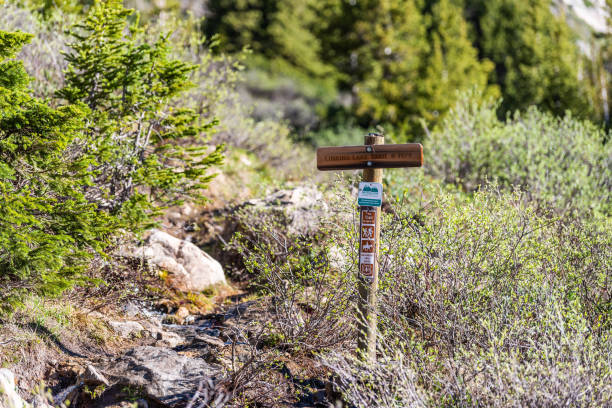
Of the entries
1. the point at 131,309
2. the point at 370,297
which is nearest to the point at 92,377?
the point at 131,309

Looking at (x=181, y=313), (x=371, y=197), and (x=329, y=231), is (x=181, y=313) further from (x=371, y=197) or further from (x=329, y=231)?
(x=371, y=197)

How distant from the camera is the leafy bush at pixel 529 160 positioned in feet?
28.1

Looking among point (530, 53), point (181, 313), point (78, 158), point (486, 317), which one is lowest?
point (181, 313)

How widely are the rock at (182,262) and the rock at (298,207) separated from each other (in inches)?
43.0

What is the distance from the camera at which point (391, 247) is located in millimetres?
5051

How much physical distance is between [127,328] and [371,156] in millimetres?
3225

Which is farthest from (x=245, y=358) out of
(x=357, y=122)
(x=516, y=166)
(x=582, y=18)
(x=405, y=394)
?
(x=582, y=18)

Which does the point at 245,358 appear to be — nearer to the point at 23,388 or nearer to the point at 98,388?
the point at 98,388

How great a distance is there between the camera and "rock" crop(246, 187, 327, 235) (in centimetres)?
725

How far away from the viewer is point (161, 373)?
176 inches

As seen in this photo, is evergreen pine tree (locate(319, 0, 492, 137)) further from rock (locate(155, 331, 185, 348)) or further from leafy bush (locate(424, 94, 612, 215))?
rock (locate(155, 331, 185, 348))

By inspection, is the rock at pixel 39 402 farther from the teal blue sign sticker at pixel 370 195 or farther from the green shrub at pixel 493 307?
the teal blue sign sticker at pixel 370 195

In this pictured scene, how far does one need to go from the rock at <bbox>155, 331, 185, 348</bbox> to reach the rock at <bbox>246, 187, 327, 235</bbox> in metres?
Result: 2.12

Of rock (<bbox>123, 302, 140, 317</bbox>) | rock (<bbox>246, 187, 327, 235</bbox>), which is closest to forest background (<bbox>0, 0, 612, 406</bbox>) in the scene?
rock (<bbox>246, 187, 327, 235</bbox>)
